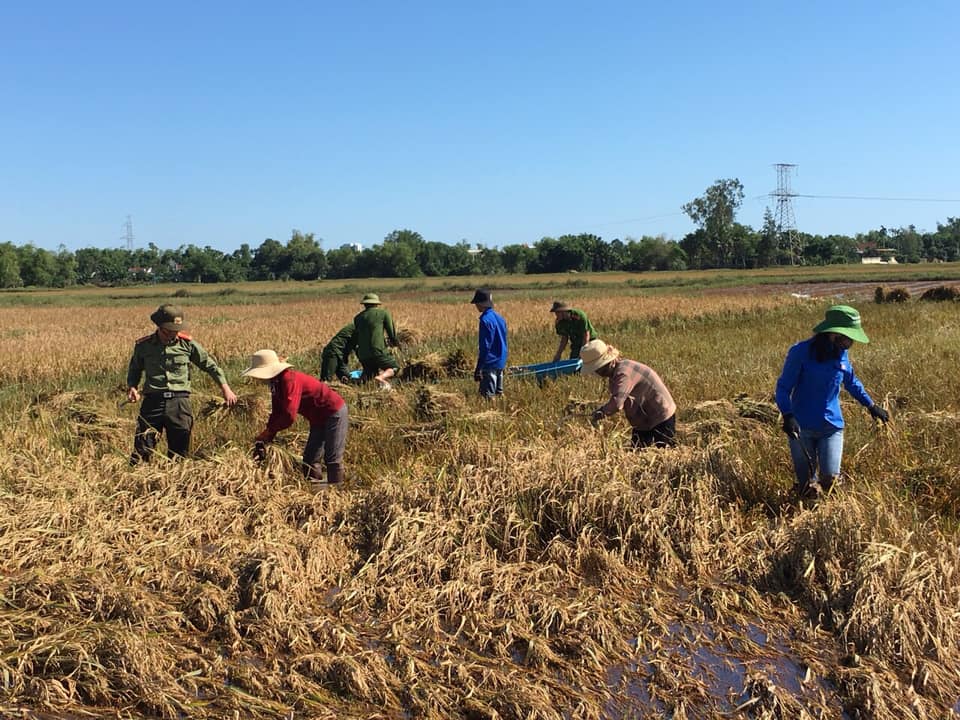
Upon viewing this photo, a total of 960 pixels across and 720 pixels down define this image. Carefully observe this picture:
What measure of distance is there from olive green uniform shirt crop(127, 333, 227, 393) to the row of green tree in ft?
287

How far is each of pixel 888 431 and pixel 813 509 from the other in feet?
4.37

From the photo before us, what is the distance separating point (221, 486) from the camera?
18.1ft

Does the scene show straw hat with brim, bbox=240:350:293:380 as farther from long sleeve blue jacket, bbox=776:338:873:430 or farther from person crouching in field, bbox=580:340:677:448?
long sleeve blue jacket, bbox=776:338:873:430

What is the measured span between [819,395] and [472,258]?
338ft

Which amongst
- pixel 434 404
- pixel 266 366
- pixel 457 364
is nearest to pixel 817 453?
pixel 266 366

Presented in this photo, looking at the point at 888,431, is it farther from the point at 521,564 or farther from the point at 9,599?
the point at 9,599

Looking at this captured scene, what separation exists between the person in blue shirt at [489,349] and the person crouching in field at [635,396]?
3163 mm

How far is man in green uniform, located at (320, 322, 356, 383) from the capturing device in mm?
9617

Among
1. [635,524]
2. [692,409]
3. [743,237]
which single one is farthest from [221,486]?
[743,237]

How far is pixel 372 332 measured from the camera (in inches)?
370

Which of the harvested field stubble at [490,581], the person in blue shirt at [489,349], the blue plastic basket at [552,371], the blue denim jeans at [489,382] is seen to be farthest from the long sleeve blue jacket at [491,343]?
the harvested field stubble at [490,581]

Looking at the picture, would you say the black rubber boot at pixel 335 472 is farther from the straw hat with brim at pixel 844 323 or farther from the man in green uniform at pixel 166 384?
the straw hat with brim at pixel 844 323

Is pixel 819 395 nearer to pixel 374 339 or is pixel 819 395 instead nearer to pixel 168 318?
pixel 168 318

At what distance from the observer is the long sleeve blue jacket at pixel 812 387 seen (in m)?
4.81
